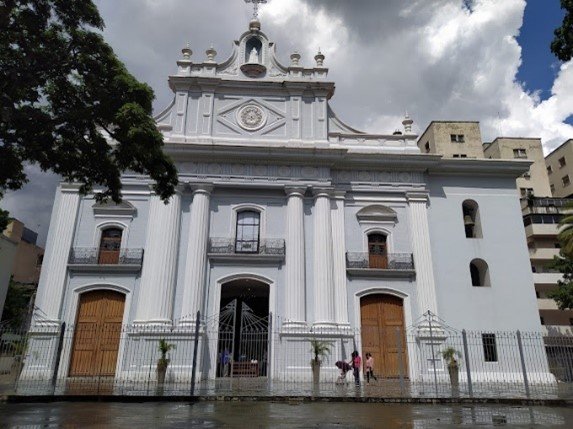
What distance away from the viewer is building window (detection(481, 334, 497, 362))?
19.3 metres

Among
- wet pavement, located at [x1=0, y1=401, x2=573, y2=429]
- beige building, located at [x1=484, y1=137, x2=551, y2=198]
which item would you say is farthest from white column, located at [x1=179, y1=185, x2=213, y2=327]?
beige building, located at [x1=484, y1=137, x2=551, y2=198]

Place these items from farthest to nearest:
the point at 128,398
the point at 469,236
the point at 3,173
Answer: the point at 469,236 < the point at 128,398 < the point at 3,173

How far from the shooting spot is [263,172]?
20.8m

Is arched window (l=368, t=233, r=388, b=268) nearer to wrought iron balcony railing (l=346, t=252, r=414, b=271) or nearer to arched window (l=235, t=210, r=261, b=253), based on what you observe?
wrought iron balcony railing (l=346, t=252, r=414, b=271)

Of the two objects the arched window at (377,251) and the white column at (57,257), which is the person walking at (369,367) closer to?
the arched window at (377,251)

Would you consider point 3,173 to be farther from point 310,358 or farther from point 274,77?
point 274,77

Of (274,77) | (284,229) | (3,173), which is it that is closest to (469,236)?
(284,229)

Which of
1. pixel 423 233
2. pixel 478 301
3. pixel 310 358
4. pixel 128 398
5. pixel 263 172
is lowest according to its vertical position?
pixel 128 398

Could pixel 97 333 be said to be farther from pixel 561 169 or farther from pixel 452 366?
pixel 561 169

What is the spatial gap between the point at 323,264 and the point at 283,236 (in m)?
2.19

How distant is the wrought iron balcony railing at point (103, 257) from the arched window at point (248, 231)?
4.15 m

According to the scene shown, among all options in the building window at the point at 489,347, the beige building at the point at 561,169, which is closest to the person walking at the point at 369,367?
the building window at the point at 489,347

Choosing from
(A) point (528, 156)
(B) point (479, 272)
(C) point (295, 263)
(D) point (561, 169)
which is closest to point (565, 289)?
(B) point (479, 272)

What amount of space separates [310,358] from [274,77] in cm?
1308
